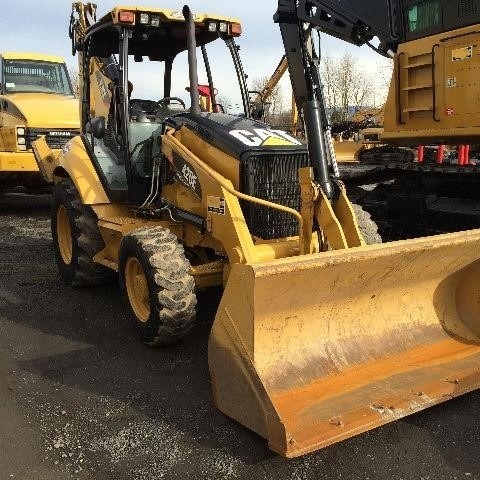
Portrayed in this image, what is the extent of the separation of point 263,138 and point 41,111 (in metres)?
7.54

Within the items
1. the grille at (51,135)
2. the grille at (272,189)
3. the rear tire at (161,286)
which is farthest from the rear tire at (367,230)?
the grille at (51,135)

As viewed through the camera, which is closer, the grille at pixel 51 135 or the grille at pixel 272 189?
the grille at pixel 272 189

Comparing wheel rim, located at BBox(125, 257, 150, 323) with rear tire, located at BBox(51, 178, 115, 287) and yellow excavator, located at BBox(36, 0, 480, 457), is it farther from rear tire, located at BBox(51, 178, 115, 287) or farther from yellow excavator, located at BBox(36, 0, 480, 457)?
rear tire, located at BBox(51, 178, 115, 287)

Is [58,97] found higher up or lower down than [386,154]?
higher up

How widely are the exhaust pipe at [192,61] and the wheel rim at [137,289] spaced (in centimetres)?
144

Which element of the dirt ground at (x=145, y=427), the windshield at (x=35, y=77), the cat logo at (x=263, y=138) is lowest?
the dirt ground at (x=145, y=427)

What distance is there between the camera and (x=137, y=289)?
4551mm

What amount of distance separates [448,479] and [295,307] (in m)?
1.21

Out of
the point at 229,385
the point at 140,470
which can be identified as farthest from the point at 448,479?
the point at 140,470

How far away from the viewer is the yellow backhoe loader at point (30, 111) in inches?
414

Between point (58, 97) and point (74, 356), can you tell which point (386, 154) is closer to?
point (74, 356)

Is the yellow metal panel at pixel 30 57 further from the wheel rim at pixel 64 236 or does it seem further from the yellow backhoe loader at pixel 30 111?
the wheel rim at pixel 64 236

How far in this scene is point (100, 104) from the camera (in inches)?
229

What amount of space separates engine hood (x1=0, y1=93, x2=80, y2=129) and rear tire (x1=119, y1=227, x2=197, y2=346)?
7.01m
